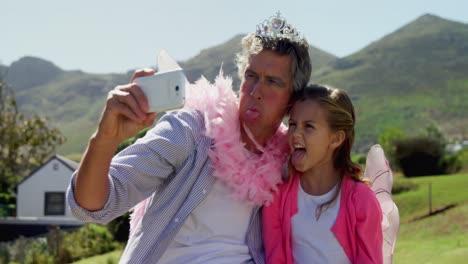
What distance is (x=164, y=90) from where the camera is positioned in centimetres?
215

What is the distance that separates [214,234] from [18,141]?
3996 cm

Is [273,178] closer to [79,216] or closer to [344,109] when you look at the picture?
[344,109]

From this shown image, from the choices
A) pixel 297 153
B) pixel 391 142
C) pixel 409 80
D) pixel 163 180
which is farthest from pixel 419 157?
pixel 409 80

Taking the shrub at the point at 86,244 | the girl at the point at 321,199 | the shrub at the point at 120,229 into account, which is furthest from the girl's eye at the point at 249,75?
the shrub at the point at 86,244

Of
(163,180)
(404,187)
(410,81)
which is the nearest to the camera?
(163,180)

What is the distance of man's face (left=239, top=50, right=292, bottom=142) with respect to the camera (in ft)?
10.6

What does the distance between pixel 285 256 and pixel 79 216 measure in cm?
113

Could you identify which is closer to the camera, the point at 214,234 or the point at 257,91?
the point at 214,234

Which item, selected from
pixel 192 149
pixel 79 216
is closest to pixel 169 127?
pixel 192 149

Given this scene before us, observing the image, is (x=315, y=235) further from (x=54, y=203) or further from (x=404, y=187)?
(x=54, y=203)

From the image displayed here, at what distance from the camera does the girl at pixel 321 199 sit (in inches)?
120

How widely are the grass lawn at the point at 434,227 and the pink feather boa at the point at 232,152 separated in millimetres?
4012

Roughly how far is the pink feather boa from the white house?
109 feet

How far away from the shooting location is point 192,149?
9.84 ft
